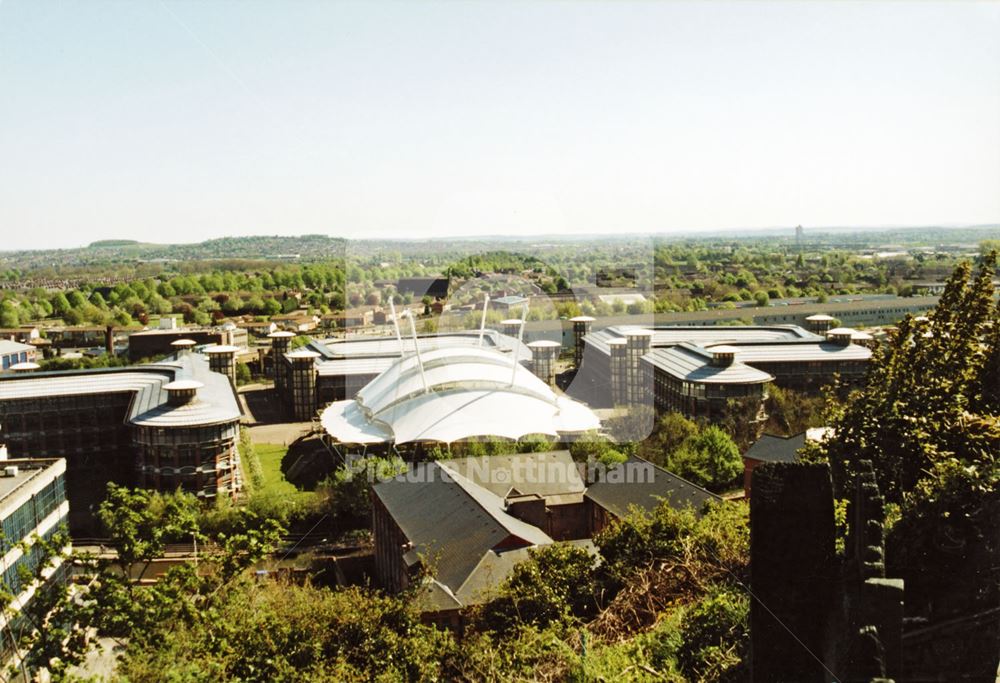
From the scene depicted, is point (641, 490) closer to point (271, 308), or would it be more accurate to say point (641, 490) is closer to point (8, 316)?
point (271, 308)

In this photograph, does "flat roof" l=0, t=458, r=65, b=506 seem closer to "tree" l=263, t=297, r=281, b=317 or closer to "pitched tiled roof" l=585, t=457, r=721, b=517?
"pitched tiled roof" l=585, t=457, r=721, b=517

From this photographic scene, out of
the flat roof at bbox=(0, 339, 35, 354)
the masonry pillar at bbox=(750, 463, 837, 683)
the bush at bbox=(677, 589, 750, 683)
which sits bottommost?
the flat roof at bbox=(0, 339, 35, 354)

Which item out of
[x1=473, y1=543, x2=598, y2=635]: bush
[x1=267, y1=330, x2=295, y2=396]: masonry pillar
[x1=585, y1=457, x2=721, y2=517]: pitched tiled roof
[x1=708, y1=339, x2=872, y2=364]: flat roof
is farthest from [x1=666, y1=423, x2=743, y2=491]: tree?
[x1=267, y1=330, x2=295, y2=396]: masonry pillar

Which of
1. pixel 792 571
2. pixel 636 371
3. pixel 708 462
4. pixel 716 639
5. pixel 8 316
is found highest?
pixel 792 571

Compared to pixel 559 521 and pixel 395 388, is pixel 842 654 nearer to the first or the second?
pixel 559 521

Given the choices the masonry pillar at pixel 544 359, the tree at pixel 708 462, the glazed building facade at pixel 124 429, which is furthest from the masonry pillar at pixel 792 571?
the masonry pillar at pixel 544 359

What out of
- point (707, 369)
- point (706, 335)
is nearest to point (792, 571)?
point (707, 369)
